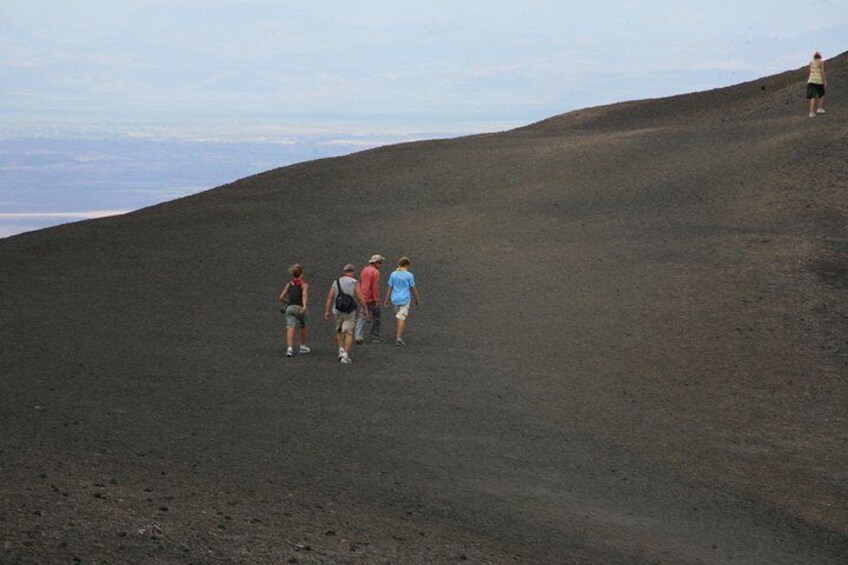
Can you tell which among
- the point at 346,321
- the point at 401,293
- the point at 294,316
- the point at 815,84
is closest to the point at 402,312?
the point at 401,293

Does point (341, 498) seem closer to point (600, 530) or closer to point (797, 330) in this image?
point (600, 530)

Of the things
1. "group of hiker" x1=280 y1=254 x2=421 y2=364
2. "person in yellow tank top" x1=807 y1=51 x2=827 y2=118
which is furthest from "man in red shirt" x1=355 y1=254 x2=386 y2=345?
"person in yellow tank top" x1=807 y1=51 x2=827 y2=118

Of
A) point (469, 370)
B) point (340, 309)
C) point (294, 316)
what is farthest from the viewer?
point (294, 316)

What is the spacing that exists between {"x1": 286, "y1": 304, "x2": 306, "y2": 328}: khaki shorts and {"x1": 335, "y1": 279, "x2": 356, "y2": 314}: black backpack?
0.60 meters

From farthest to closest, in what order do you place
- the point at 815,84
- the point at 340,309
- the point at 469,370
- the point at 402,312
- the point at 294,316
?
the point at 815,84 → the point at 402,312 → the point at 294,316 → the point at 340,309 → the point at 469,370

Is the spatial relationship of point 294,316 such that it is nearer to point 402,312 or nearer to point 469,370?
point 402,312

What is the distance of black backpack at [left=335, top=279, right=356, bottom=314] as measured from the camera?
782 inches

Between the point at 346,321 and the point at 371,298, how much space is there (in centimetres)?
174

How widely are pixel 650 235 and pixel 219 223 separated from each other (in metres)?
10.5

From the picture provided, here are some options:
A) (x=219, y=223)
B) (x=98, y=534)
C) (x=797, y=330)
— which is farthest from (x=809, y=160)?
(x=98, y=534)

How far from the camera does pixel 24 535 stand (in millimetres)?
10055

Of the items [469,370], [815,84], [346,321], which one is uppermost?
[815,84]

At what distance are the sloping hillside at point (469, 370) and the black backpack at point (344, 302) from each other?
960 millimetres

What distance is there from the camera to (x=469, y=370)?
19.8 meters
